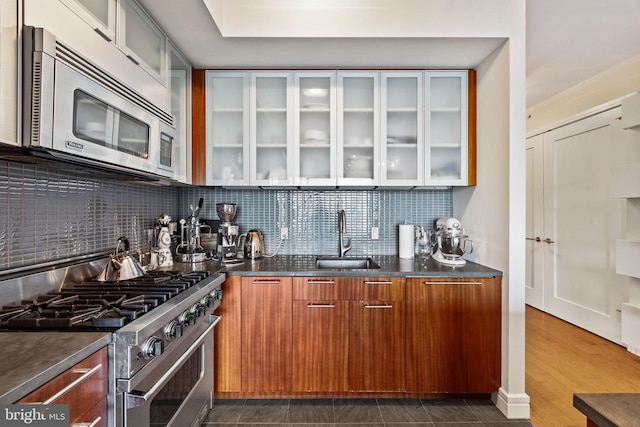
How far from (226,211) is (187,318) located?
1.16 metres

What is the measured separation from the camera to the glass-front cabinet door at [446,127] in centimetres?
245

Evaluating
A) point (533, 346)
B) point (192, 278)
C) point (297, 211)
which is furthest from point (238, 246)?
point (533, 346)

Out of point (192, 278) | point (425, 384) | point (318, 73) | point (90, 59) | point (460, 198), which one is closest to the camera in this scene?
point (90, 59)

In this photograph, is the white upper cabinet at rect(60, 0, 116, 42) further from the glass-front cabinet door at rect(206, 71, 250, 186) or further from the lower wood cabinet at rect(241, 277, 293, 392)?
the lower wood cabinet at rect(241, 277, 293, 392)

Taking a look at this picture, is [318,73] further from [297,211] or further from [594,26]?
[594,26]

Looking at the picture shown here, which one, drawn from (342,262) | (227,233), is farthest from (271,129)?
(342,262)

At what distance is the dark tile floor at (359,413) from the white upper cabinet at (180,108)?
1500mm

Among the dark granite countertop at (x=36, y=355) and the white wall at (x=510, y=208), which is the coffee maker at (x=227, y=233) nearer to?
the dark granite countertop at (x=36, y=355)

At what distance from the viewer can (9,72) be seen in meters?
0.96

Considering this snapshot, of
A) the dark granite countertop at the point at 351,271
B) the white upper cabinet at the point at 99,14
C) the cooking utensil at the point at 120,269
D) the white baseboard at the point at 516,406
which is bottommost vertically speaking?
the white baseboard at the point at 516,406

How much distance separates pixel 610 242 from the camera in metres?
3.25

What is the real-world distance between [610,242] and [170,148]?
397cm

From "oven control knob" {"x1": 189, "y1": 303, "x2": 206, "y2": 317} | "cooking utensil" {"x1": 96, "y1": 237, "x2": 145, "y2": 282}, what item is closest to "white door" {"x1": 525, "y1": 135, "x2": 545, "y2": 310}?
"oven control knob" {"x1": 189, "y1": 303, "x2": 206, "y2": 317}

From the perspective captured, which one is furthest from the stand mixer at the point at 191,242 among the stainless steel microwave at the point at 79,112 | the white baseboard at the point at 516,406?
the white baseboard at the point at 516,406
